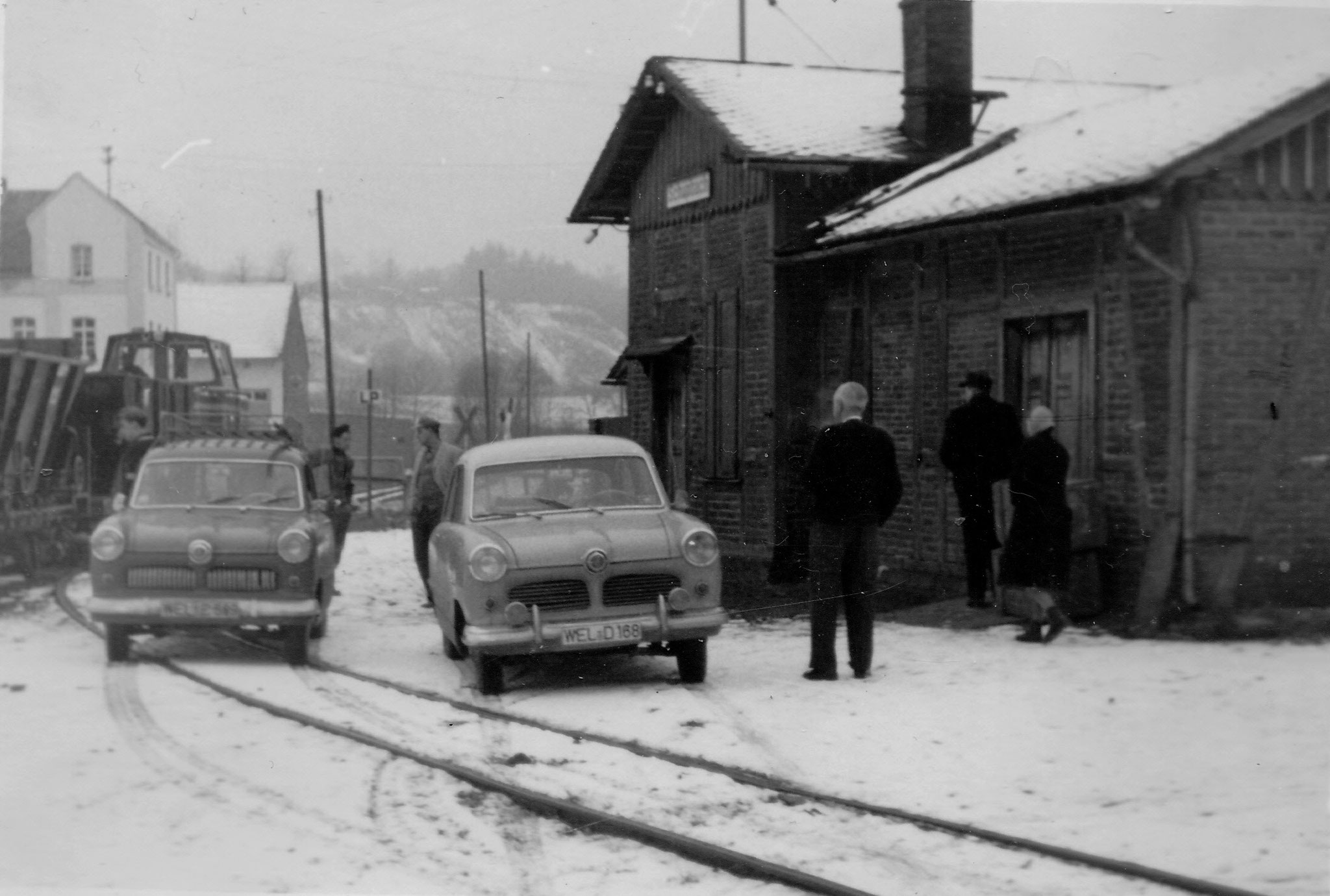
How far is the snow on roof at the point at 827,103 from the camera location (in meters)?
15.4

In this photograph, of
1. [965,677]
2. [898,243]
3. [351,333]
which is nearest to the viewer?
[965,677]

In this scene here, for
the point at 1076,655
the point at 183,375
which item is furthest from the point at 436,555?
the point at 183,375

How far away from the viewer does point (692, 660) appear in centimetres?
933

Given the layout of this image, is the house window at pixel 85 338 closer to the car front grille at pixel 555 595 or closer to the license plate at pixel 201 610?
the license plate at pixel 201 610

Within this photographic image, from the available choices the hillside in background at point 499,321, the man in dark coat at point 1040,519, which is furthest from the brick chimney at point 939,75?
the man in dark coat at point 1040,519

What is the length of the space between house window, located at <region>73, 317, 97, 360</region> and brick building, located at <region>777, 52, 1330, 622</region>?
11.0 metres

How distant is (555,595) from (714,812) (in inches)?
120

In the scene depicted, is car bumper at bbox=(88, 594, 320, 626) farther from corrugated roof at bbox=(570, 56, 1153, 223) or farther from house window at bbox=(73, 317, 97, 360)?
house window at bbox=(73, 317, 97, 360)

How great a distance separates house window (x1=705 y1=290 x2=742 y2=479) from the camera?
16.3m

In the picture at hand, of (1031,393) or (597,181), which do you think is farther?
(597,181)

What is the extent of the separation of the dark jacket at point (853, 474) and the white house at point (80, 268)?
5049 millimetres

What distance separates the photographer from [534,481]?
32.7 ft

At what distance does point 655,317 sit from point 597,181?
2.04 meters

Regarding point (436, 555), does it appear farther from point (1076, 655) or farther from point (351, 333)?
point (351, 333)
